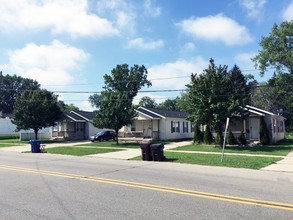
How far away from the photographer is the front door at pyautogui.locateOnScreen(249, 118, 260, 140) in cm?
3106

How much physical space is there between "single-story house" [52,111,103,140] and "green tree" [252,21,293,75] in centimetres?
2565

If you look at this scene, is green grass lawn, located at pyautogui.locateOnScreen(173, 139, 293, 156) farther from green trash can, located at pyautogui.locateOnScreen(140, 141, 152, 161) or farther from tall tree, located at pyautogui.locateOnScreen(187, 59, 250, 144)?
green trash can, located at pyautogui.locateOnScreen(140, 141, 152, 161)

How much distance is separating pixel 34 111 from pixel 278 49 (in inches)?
1305

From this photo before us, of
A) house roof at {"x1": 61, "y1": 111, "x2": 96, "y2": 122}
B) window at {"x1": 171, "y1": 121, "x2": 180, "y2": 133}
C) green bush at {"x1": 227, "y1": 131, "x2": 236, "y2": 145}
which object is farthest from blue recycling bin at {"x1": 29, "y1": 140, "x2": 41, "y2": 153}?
house roof at {"x1": 61, "y1": 111, "x2": 96, "y2": 122}

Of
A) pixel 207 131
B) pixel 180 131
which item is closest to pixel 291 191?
pixel 207 131

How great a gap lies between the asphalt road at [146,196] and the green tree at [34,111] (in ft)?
92.9

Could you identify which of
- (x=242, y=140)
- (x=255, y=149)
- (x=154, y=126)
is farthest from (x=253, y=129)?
(x=154, y=126)

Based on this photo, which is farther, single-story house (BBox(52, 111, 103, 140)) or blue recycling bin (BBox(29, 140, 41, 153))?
single-story house (BBox(52, 111, 103, 140))

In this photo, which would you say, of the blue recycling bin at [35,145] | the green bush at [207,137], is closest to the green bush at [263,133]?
the green bush at [207,137]

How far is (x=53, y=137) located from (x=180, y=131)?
1991 cm

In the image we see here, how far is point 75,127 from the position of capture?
1825 inches

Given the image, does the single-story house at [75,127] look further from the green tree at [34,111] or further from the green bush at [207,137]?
the green bush at [207,137]

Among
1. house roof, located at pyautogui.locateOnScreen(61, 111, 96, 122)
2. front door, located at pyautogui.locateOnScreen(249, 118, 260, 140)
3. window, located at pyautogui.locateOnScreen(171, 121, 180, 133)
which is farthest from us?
house roof, located at pyautogui.locateOnScreen(61, 111, 96, 122)

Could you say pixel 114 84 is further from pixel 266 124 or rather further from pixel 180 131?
pixel 266 124
